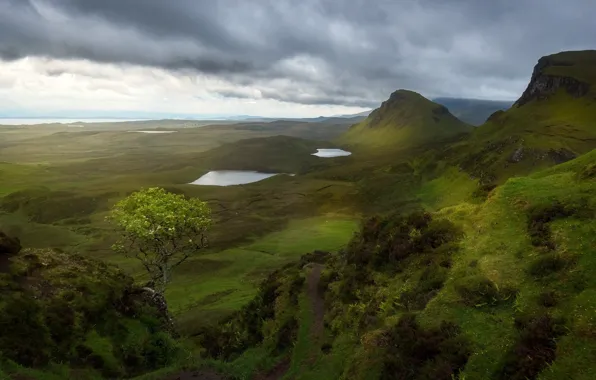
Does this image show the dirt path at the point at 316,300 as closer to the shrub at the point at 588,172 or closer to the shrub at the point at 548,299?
the shrub at the point at 548,299

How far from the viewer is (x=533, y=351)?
16.6m

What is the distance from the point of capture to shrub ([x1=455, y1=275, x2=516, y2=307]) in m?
21.5

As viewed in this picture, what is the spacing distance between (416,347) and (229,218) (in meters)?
162

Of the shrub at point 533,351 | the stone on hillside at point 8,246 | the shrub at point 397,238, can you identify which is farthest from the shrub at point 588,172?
the stone on hillside at point 8,246

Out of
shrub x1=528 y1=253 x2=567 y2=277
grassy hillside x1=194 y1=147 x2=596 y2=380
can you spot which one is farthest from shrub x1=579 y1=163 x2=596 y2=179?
shrub x1=528 y1=253 x2=567 y2=277

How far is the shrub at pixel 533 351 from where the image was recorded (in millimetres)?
15977

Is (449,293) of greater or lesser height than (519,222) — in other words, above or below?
below

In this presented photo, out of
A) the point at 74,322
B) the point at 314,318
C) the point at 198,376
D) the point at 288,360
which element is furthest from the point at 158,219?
the point at 288,360

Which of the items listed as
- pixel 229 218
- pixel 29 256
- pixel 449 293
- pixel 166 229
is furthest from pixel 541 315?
pixel 229 218

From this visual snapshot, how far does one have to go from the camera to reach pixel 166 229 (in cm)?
4297

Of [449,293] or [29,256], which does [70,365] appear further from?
[449,293]

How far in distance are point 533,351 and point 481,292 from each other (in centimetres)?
588

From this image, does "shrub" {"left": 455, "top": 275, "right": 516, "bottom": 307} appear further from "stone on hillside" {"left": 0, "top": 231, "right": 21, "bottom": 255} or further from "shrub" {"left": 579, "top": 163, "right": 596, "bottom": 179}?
"stone on hillside" {"left": 0, "top": 231, "right": 21, "bottom": 255}

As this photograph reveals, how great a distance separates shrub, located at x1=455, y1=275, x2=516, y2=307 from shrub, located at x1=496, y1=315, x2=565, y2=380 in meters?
3.53
